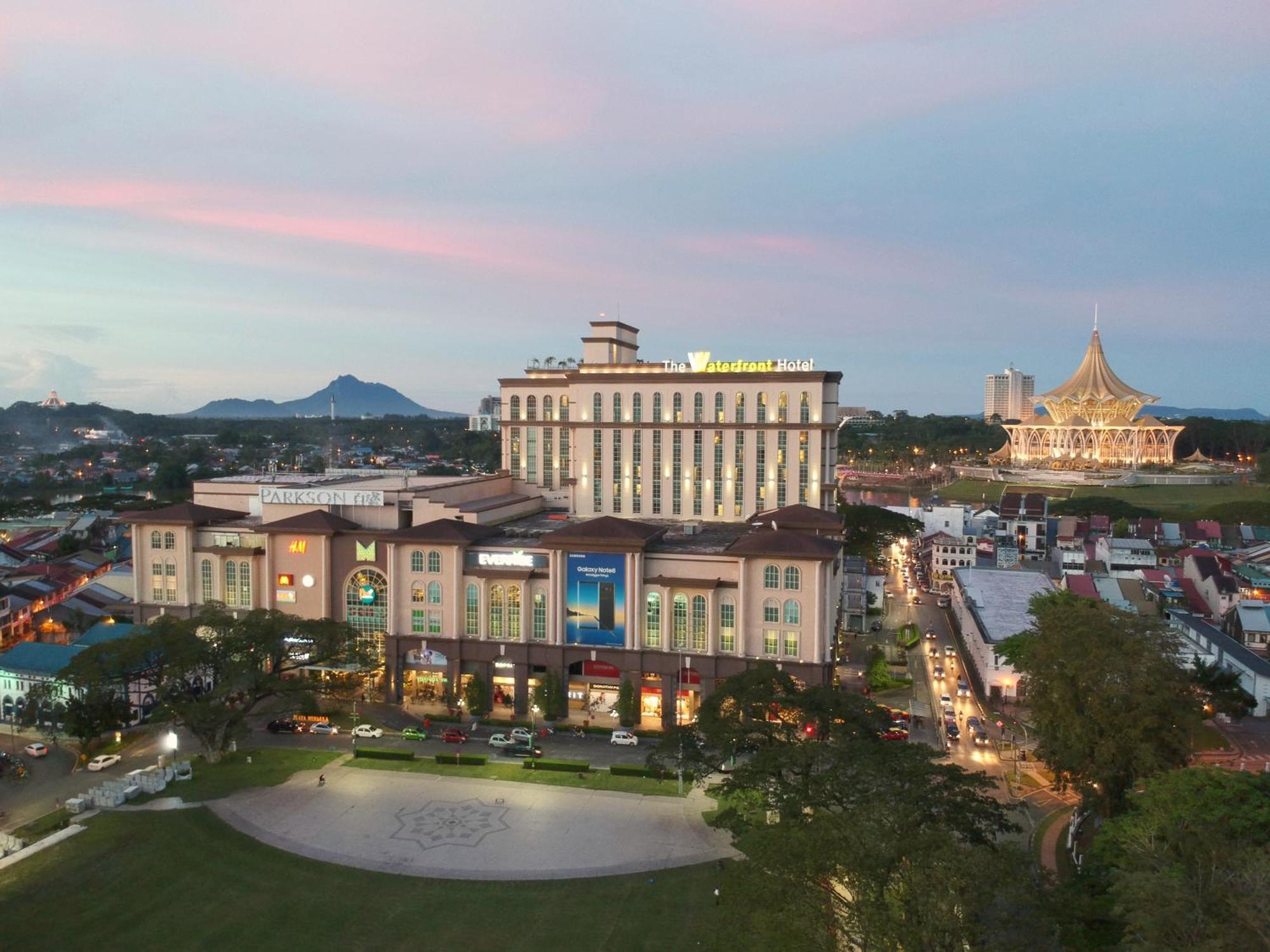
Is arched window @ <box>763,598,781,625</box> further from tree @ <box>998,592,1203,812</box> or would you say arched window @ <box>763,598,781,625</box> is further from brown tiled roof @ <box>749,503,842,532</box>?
tree @ <box>998,592,1203,812</box>

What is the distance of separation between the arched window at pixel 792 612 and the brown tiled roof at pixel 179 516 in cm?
4643

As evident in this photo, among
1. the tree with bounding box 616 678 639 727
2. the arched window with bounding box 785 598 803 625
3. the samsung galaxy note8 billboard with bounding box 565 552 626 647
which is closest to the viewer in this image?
the arched window with bounding box 785 598 803 625

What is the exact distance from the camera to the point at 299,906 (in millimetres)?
35719

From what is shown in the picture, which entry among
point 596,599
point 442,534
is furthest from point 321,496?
point 596,599

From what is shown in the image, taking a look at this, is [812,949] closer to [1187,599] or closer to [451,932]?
[451,932]

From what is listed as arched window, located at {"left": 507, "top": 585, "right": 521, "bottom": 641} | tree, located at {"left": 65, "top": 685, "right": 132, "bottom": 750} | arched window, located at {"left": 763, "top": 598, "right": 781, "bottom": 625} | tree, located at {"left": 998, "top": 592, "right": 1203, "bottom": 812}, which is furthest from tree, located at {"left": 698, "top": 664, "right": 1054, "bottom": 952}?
tree, located at {"left": 65, "top": 685, "right": 132, "bottom": 750}

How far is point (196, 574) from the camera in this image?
66875 millimetres

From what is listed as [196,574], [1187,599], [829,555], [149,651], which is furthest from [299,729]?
[1187,599]

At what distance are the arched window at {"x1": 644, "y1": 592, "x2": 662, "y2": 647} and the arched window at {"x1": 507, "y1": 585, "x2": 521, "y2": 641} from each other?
9327 mm

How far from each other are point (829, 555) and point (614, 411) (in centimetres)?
3627

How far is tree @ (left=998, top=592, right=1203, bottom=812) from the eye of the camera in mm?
38875

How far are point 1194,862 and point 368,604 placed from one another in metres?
53.4

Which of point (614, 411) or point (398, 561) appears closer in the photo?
point (398, 561)

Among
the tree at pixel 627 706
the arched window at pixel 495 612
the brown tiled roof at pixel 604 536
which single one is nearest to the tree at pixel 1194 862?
the tree at pixel 627 706
